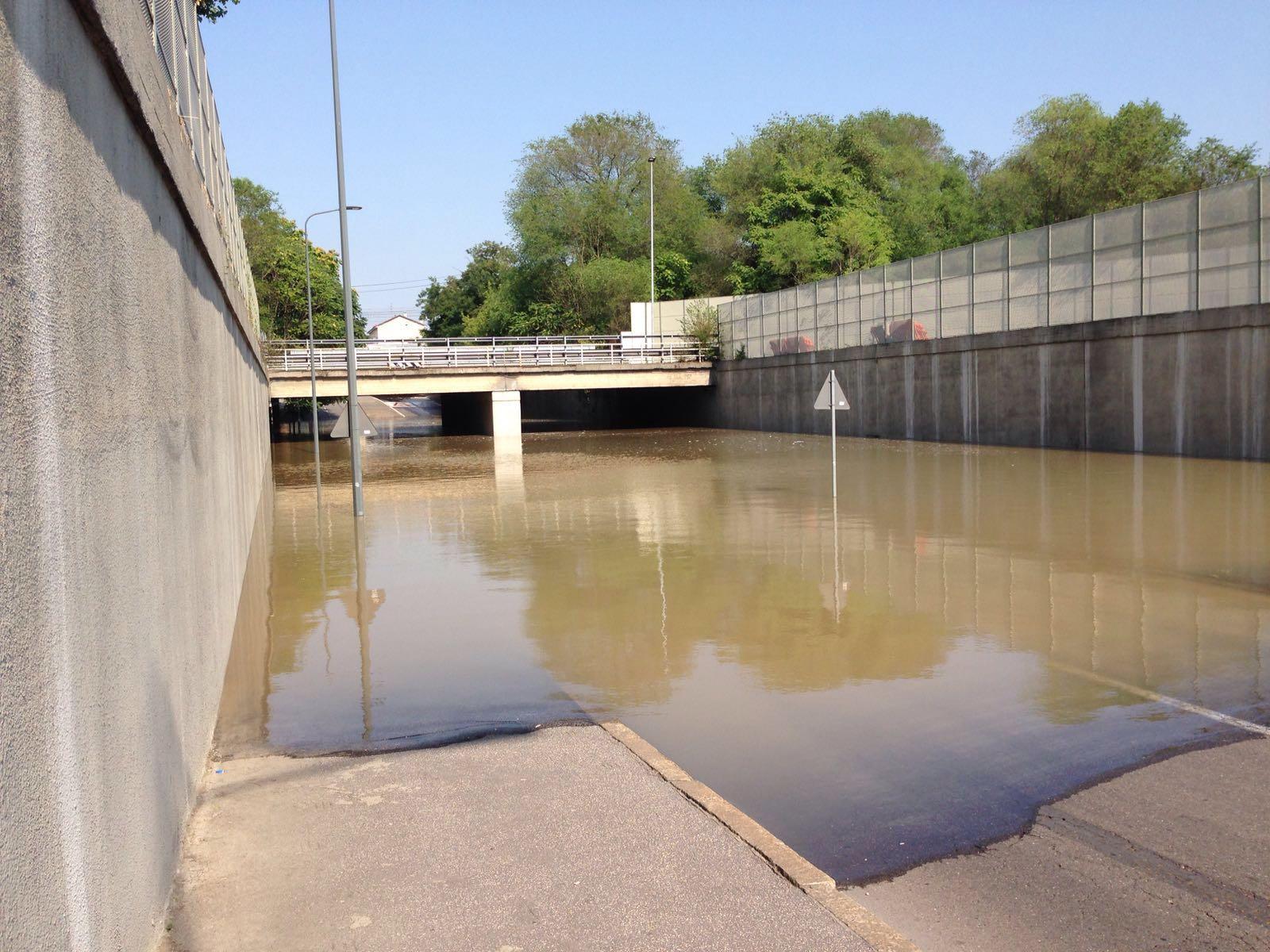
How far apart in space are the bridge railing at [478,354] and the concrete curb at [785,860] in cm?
4302

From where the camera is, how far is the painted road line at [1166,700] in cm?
720

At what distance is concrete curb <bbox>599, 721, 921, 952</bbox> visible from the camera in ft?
13.9

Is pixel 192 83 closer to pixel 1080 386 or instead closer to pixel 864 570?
pixel 864 570

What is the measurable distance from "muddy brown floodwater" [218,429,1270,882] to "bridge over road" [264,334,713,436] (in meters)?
30.6

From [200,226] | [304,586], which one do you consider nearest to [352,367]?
[304,586]

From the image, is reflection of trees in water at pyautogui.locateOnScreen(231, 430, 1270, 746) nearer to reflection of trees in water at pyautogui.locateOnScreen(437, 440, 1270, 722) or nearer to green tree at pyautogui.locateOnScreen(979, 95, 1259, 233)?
reflection of trees in water at pyautogui.locateOnScreen(437, 440, 1270, 722)

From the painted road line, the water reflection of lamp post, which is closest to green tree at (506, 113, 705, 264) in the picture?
the water reflection of lamp post

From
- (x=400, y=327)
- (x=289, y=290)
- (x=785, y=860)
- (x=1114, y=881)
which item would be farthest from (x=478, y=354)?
(x=400, y=327)

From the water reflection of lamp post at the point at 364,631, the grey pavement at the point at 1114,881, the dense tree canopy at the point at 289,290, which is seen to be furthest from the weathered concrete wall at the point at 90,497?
the dense tree canopy at the point at 289,290

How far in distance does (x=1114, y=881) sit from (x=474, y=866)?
2798 mm

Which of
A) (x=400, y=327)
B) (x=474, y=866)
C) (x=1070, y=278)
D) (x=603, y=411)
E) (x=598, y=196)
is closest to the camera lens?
(x=474, y=866)

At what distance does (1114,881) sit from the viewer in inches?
197

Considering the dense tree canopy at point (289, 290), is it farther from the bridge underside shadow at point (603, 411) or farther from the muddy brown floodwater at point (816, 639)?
the muddy brown floodwater at point (816, 639)

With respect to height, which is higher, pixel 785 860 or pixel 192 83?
pixel 192 83
